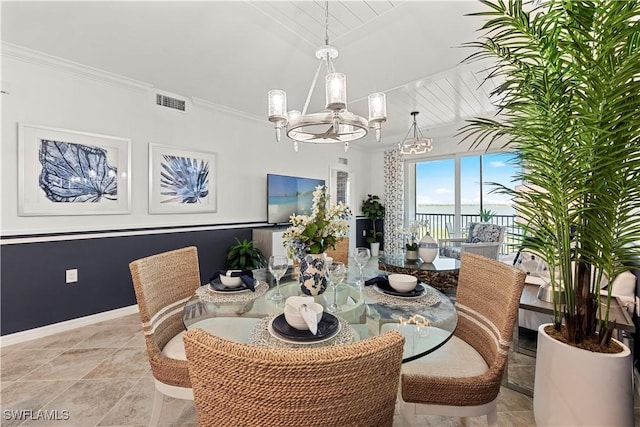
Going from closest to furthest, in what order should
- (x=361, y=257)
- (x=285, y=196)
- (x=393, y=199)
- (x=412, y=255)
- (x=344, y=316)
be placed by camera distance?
1. (x=344, y=316)
2. (x=361, y=257)
3. (x=412, y=255)
4. (x=285, y=196)
5. (x=393, y=199)

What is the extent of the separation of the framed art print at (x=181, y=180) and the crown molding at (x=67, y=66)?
69 cm

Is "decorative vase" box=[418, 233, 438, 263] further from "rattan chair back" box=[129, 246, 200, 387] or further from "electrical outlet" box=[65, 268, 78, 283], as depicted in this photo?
"electrical outlet" box=[65, 268, 78, 283]

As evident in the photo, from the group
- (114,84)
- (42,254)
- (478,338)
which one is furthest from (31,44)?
(478,338)

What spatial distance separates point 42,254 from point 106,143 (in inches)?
49.3

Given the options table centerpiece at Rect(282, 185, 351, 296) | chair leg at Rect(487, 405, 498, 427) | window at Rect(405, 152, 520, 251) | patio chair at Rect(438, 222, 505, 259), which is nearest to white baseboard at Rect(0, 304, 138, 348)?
table centerpiece at Rect(282, 185, 351, 296)

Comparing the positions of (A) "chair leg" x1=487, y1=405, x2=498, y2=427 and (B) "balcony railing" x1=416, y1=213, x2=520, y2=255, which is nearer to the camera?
(A) "chair leg" x1=487, y1=405, x2=498, y2=427

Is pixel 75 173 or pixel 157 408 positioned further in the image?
pixel 75 173

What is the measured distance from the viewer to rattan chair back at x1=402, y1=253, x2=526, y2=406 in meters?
1.17

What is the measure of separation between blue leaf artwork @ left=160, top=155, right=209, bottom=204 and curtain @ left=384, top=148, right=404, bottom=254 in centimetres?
408

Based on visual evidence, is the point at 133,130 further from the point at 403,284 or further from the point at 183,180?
the point at 403,284

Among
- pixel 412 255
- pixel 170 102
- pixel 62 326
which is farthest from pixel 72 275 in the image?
pixel 412 255

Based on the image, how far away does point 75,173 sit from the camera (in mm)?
2883

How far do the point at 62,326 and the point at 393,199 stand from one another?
5752 mm

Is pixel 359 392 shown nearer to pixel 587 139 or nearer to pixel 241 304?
pixel 241 304
